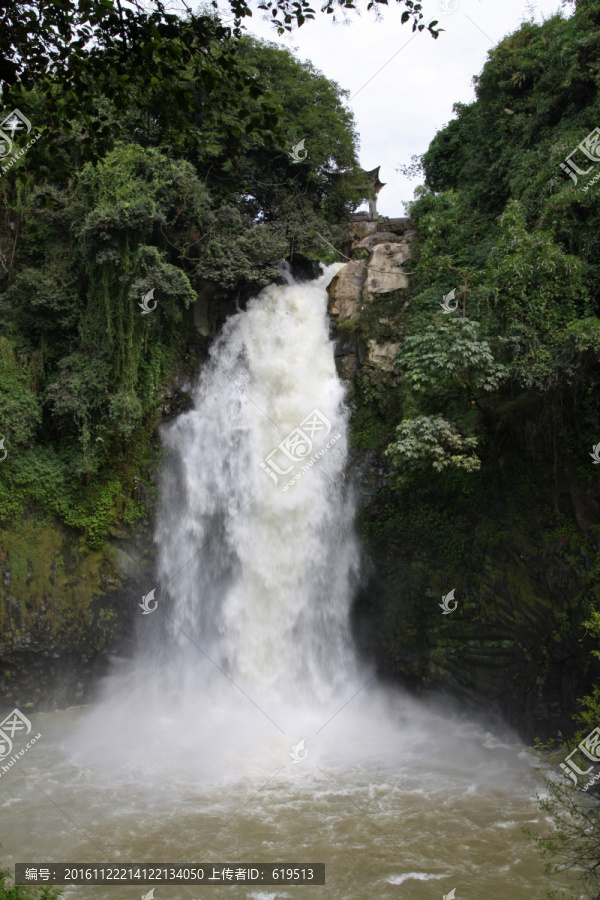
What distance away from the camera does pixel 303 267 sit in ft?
45.8

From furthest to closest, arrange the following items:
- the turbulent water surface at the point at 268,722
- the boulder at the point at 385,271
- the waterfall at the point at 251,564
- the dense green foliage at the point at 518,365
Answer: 1. the boulder at the point at 385,271
2. the waterfall at the point at 251,564
3. the dense green foliage at the point at 518,365
4. the turbulent water surface at the point at 268,722

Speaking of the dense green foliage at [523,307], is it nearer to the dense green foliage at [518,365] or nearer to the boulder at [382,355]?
the dense green foliage at [518,365]

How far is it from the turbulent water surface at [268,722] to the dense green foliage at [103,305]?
84 centimetres

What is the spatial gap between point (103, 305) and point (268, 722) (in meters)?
7.44

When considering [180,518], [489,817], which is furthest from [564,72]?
[489,817]

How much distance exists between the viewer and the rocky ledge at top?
39.1ft

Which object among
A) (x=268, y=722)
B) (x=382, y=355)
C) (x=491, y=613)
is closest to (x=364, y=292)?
(x=382, y=355)

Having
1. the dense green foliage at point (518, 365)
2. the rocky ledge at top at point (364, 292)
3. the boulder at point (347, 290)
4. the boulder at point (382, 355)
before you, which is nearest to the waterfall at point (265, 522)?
the rocky ledge at top at point (364, 292)

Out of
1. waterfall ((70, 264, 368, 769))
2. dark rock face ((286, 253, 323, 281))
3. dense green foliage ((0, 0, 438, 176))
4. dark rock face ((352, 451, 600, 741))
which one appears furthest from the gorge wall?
dense green foliage ((0, 0, 438, 176))

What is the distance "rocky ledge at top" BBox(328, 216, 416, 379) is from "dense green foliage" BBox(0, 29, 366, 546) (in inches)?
54.3

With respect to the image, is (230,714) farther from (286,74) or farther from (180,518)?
(286,74)

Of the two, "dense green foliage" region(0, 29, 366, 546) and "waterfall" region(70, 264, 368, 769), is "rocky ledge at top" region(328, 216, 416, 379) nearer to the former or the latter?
"waterfall" region(70, 264, 368, 769)

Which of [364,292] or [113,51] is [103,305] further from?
[113,51]

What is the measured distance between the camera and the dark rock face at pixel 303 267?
45.2ft
